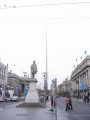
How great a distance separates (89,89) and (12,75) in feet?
188

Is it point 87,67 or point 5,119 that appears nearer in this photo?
point 5,119

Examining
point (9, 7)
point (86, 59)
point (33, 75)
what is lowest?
point (33, 75)

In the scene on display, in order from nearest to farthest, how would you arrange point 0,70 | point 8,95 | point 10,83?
point 8,95 → point 0,70 → point 10,83

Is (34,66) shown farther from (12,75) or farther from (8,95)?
(12,75)

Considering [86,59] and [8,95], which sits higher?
[86,59]

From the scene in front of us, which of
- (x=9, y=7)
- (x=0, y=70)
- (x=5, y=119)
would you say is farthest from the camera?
(x=0, y=70)

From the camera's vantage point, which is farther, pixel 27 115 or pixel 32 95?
pixel 32 95

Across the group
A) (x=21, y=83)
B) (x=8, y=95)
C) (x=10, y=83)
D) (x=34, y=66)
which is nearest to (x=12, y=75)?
(x=10, y=83)

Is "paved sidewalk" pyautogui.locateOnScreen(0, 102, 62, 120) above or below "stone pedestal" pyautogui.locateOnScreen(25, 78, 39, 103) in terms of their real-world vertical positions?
below

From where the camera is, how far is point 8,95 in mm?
64125

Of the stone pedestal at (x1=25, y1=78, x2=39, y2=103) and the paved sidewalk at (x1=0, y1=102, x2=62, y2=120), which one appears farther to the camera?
the stone pedestal at (x1=25, y1=78, x2=39, y2=103)

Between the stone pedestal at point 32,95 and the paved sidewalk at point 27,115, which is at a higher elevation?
the stone pedestal at point 32,95

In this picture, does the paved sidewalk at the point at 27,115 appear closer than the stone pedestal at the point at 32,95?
Yes

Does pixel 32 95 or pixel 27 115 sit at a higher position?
pixel 32 95
